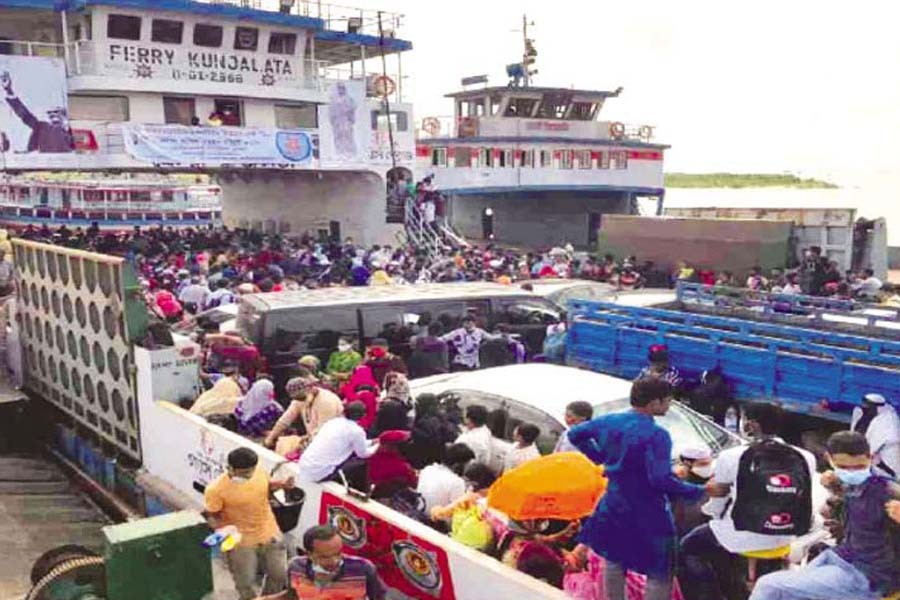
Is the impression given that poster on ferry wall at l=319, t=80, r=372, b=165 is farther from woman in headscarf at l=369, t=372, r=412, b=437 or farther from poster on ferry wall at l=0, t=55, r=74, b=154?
woman in headscarf at l=369, t=372, r=412, b=437

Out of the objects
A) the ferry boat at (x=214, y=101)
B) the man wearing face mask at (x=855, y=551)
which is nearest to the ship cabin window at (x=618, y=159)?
the ferry boat at (x=214, y=101)

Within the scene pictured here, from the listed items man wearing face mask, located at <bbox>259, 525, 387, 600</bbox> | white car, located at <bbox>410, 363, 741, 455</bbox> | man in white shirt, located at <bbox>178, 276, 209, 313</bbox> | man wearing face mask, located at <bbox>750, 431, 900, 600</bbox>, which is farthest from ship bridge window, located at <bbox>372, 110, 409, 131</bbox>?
man wearing face mask, located at <bbox>750, 431, 900, 600</bbox>

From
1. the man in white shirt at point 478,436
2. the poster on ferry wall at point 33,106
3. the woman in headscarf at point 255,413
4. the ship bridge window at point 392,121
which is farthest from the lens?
the ship bridge window at point 392,121

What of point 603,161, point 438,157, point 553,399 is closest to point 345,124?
point 438,157

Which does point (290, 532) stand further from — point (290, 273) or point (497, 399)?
point (290, 273)

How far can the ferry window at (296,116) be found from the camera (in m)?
25.4

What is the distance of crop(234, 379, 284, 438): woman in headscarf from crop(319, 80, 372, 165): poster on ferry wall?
710 inches

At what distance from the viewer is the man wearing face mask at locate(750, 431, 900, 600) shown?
3.41m

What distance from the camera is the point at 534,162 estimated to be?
33.4 m

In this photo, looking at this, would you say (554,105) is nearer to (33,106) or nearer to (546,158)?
(546,158)

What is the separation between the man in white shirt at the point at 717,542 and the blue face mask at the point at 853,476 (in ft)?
1.59

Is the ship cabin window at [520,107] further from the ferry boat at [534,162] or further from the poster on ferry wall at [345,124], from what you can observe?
the poster on ferry wall at [345,124]

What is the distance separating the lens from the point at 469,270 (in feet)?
66.8

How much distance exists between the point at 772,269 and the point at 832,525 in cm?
1689
